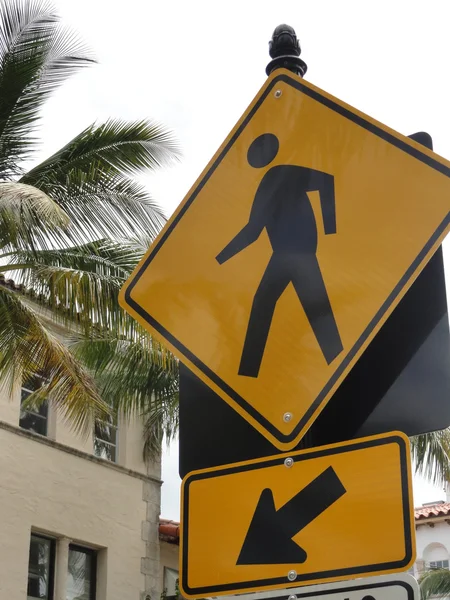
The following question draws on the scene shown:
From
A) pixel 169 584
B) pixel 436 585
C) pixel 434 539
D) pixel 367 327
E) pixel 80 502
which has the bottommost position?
pixel 367 327

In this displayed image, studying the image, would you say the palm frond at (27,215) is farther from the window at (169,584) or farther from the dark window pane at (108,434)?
the window at (169,584)

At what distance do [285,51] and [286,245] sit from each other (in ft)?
2.68

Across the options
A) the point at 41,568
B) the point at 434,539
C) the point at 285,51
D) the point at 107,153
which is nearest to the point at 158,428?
the point at 41,568

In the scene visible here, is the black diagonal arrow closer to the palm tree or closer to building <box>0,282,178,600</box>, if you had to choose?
the palm tree

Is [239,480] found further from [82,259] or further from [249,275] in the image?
[82,259]

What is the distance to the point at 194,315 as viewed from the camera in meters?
2.40

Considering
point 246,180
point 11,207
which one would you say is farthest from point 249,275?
point 11,207

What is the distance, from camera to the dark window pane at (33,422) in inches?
701

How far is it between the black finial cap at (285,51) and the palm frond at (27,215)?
705cm

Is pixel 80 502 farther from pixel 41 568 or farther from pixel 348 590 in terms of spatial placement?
pixel 348 590

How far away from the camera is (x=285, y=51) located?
114 inches

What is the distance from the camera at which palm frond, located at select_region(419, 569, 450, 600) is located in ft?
91.1

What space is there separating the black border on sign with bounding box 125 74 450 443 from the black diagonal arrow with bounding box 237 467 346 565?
13 cm

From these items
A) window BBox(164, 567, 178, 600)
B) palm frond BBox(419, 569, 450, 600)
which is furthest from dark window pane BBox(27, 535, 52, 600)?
palm frond BBox(419, 569, 450, 600)
